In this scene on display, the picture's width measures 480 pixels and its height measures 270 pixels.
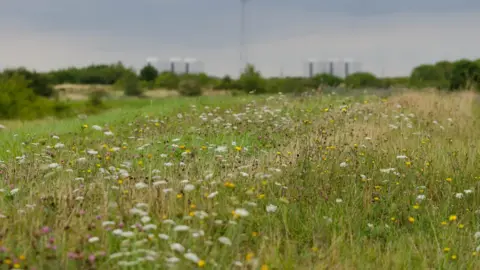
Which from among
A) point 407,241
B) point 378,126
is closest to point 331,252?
point 407,241

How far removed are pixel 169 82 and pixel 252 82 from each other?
843 centimetres

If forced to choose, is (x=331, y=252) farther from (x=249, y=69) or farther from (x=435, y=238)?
(x=249, y=69)

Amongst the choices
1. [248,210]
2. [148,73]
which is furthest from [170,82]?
[248,210]

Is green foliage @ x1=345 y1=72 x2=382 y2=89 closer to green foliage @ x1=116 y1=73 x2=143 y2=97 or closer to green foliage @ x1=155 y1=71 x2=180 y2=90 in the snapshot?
green foliage @ x1=155 y1=71 x2=180 y2=90

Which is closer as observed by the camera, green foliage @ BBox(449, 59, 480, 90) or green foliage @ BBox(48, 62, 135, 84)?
green foliage @ BBox(449, 59, 480, 90)

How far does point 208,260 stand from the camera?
380 cm

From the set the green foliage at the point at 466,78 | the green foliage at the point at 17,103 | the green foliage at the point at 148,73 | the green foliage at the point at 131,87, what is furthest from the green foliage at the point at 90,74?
the green foliage at the point at 466,78

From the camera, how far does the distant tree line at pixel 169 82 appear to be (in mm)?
25453

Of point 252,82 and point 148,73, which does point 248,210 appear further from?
point 148,73

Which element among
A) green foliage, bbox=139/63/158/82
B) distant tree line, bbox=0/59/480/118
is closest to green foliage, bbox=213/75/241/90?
distant tree line, bbox=0/59/480/118

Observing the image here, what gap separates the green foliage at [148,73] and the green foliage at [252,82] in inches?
591

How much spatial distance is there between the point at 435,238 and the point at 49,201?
3366 mm

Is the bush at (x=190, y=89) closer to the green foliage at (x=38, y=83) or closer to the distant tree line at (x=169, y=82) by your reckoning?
the distant tree line at (x=169, y=82)

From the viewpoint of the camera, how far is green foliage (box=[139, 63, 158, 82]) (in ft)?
204
